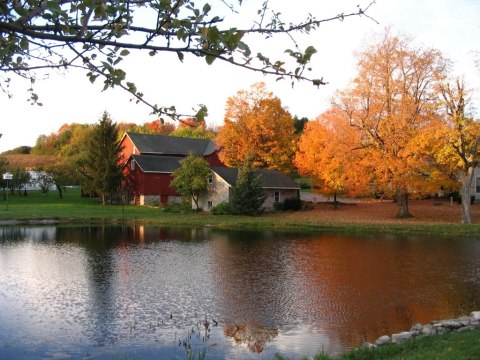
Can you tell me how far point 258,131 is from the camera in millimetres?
49188

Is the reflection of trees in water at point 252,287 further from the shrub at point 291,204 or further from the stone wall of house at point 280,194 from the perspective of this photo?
the shrub at point 291,204

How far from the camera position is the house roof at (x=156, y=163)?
171ft

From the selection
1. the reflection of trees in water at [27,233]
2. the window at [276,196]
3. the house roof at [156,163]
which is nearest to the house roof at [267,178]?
the window at [276,196]

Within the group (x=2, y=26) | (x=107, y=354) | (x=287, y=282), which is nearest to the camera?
(x=2, y=26)

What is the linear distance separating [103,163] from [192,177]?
12252 millimetres

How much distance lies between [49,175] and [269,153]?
92.9 ft

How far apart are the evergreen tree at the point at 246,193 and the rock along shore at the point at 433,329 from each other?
31.1 m

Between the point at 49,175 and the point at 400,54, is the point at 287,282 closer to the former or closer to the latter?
the point at 400,54

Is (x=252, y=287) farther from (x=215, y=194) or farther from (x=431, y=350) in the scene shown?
(x=215, y=194)

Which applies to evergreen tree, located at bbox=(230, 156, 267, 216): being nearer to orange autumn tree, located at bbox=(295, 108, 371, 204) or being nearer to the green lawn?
orange autumn tree, located at bbox=(295, 108, 371, 204)

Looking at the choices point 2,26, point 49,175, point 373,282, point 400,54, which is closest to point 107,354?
point 2,26

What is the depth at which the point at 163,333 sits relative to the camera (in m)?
10.8

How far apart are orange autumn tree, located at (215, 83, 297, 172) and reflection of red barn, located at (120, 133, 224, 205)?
4.84m

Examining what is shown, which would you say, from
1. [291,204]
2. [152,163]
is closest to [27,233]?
[152,163]
